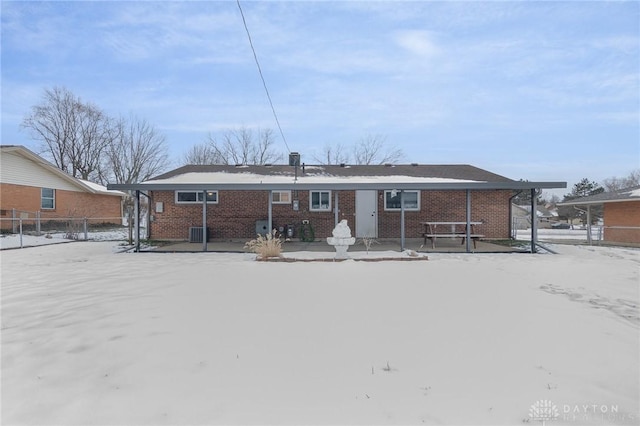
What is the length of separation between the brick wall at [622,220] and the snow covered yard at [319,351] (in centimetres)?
1382

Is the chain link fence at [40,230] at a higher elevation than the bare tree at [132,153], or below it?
below

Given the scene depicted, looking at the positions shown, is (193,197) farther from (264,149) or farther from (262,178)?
(264,149)

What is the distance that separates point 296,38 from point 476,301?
10.3 metres

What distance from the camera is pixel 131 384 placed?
9.34ft

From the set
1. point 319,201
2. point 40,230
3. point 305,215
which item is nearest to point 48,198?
point 40,230

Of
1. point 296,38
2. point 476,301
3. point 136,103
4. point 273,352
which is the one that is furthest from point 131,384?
point 136,103

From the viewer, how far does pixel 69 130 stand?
33844mm

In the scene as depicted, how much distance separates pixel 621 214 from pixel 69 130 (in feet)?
145

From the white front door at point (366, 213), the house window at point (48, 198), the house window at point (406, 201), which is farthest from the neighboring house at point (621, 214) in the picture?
the house window at point (48, 198)

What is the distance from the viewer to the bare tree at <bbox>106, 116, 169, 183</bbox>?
35656 millimetres

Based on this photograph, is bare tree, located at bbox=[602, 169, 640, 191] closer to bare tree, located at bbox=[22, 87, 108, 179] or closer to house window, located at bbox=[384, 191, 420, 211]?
house window, located at bbox=[384, 191, 420, 211]

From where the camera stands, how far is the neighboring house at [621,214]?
17.1 metres

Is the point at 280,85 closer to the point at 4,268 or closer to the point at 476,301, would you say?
the point at 4,268

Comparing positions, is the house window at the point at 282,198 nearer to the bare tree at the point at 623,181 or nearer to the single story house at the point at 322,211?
the single story house at the point at 322,211
